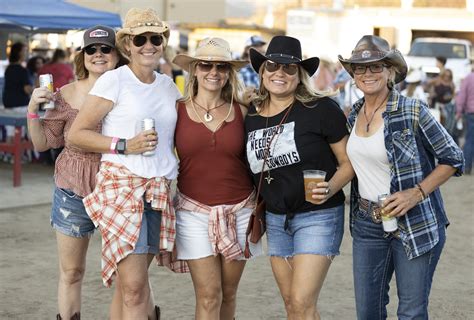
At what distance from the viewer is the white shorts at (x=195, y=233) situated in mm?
4840

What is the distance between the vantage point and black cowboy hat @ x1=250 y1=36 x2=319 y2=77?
483 centimetres

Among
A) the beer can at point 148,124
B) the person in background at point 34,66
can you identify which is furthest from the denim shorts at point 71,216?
the person in background at point 34,66

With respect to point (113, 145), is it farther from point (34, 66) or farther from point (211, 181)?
point (34, 66)

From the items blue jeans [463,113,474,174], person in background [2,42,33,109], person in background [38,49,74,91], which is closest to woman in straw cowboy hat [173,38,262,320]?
person in background [2,42,33,109]

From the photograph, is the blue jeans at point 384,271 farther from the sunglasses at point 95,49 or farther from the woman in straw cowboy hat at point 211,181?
the sunglasses at point 95,49

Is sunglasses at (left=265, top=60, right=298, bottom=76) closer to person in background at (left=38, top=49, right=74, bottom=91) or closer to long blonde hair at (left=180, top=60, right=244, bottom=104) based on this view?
long blonde hair at (left=180, top=60, right=244, bottom=104)

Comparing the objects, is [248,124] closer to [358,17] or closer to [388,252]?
[388,252]

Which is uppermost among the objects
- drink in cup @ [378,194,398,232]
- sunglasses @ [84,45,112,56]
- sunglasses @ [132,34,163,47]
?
sunglasses @ [132,34,163,47]

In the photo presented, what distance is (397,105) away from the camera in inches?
173

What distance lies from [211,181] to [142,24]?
2.88 ft

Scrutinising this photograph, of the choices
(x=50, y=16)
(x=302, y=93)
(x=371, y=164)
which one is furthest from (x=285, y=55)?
(x=50, y=16)

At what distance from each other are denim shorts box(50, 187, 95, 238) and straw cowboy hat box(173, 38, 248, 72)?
926mm

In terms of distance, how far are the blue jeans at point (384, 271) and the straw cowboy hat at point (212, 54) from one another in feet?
3.44

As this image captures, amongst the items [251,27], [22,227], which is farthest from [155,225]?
[251,27]
